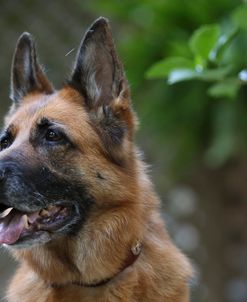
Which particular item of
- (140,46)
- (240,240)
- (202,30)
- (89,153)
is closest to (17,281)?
(89,153)

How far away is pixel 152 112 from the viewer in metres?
8.67

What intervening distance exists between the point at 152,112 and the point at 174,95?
31 cm

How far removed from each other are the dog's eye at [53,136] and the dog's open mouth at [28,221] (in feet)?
1.23

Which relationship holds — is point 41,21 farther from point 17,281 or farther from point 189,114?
point 17,281

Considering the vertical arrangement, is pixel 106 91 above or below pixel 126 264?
above

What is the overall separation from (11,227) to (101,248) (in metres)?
0.53

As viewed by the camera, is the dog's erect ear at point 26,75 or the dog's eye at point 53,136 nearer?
the dog's eye at point 53,136

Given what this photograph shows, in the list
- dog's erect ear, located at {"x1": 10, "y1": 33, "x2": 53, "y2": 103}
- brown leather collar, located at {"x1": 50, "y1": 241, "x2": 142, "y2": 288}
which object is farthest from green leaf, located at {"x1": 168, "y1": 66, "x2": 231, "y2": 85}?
dog's erect ear, located at {"x1": 10, "y1": 33, "x2": 53, "y2": 103}

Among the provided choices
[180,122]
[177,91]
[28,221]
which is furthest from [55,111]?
[180,122]

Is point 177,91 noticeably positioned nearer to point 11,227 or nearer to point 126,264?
point 126,264

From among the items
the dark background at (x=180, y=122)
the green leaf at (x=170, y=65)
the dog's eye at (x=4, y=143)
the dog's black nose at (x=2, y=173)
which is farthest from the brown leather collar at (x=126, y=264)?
the dark background at (x=180, y=122)

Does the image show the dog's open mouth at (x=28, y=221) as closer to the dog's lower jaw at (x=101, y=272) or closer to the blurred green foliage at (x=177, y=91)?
the dog's lower jaw at (x=101, y=272)

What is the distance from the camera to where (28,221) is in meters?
4.57

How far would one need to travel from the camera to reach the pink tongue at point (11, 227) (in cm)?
448
